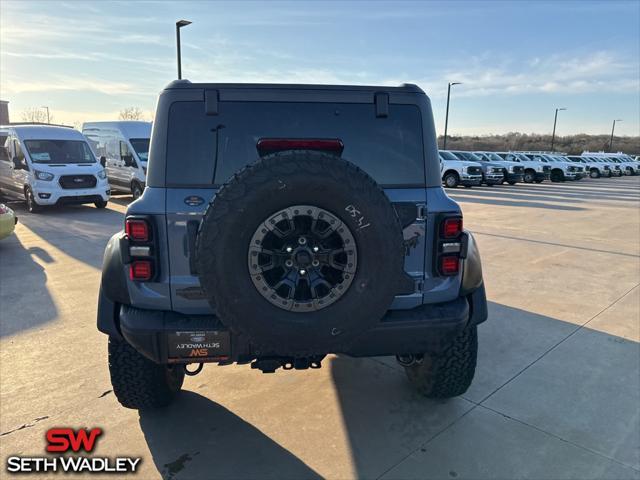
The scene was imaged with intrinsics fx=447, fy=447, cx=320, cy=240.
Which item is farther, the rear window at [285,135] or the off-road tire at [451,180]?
the off-road tire at [451,180]

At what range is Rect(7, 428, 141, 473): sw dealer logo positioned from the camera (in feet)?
8.19

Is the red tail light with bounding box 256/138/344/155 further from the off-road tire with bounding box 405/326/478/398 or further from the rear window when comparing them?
the off-road tire with bounding box 405/326/478/398

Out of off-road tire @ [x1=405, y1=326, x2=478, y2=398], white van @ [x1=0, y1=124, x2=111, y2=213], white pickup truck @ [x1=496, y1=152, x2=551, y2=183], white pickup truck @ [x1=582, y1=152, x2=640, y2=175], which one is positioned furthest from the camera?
white pickup truck @ [x1=582, y1=152, x2=640, y2=175]

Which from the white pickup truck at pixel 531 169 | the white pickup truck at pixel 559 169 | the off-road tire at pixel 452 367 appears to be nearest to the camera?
the off-road tire at pixel 452 367

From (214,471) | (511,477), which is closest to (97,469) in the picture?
(214,471)

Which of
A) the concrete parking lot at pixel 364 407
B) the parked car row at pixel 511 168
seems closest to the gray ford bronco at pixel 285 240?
the concrete parking lot at pixel 364 407

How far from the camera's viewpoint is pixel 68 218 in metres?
11.0

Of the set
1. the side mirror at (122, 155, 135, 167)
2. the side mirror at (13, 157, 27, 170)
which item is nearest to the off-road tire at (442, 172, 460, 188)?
the side mirror at (122, 155, 135, 167)

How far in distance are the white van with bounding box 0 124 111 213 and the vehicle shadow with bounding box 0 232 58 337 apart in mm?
4554

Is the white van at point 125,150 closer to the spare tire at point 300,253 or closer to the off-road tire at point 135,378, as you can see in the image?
the off-road tire at point 135,378

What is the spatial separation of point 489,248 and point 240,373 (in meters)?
5.91

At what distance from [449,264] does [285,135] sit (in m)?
1.18

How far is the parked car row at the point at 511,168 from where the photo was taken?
70.7ft

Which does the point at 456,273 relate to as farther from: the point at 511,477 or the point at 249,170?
the point at 249,170
